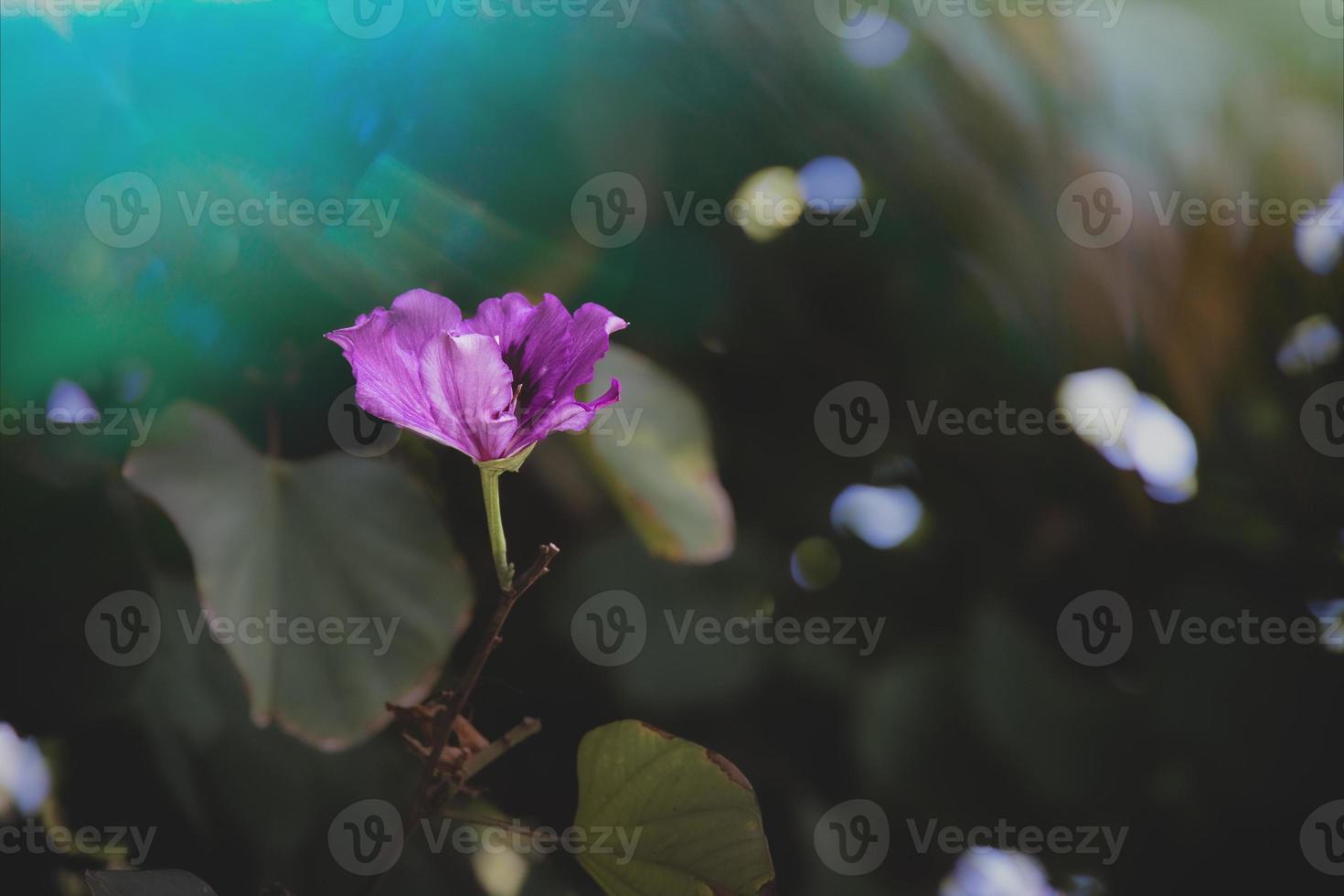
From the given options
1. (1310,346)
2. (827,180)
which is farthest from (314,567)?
(1310,346)

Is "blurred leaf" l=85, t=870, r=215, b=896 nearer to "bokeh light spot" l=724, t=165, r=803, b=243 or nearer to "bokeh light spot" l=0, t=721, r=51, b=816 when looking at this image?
"bokeh light spot" l=0, t=721, r=51, b=816

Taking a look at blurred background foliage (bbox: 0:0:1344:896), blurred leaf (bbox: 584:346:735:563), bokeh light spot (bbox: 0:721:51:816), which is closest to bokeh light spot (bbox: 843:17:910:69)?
blurred background foliage (bbox: 0:0:1344:896)

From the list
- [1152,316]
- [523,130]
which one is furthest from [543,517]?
[1152,316]

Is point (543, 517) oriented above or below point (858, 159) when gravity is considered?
below

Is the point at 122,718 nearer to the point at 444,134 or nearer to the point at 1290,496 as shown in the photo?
the point at 444,134

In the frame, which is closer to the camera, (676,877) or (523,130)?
(676,877)

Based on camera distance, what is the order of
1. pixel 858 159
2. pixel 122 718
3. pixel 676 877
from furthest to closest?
pixel 858 159 → pixel 122 718 → pixel 676 877

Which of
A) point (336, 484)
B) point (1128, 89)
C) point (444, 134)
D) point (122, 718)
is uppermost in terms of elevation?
point (1128, 89)

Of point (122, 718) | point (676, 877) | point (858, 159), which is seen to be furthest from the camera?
point (858, 159)
